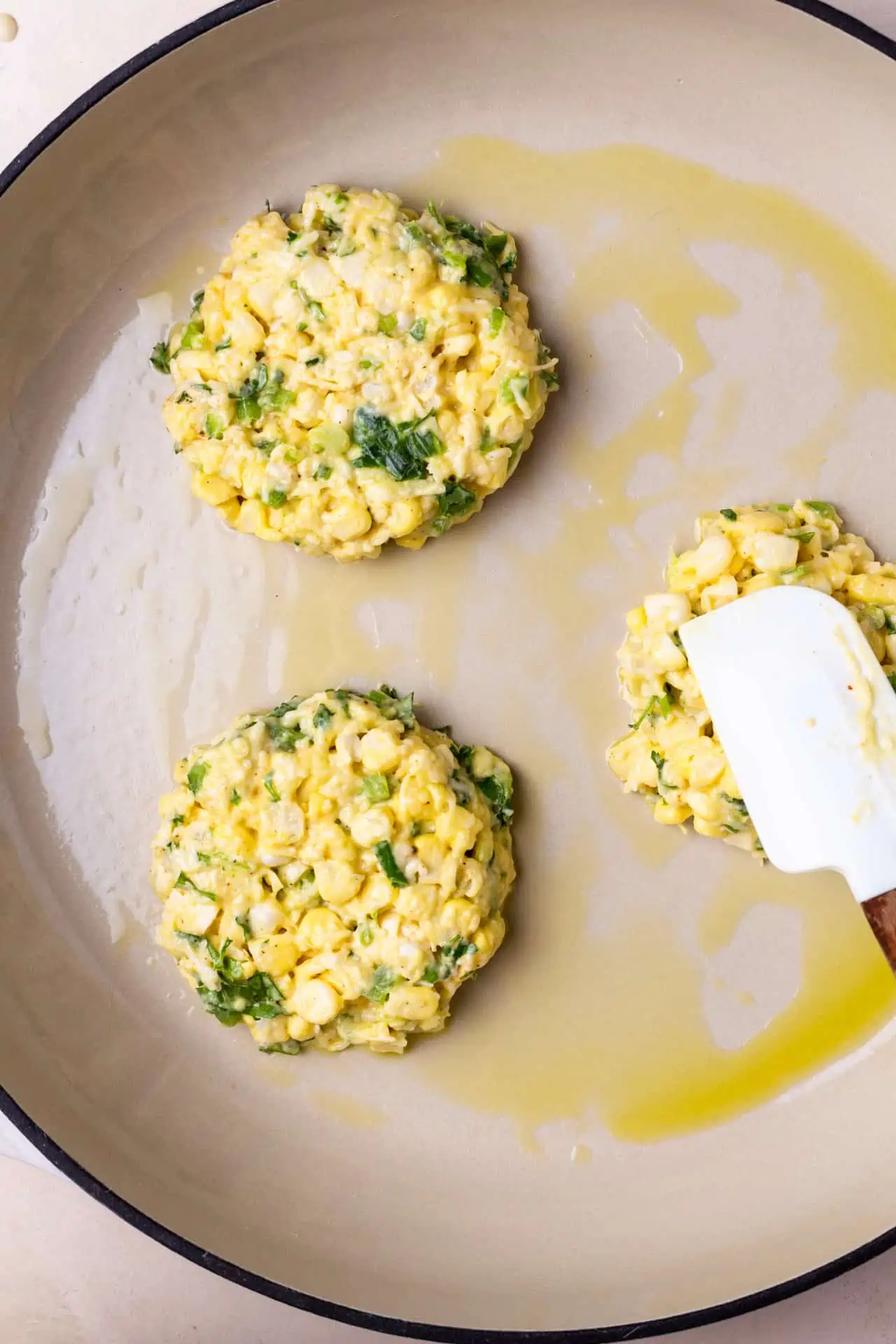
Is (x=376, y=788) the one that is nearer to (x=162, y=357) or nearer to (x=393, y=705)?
(x=393, y=705)

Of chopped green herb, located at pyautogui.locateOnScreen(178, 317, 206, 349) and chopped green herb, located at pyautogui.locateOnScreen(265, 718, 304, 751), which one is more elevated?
chopped green herb, located at pyautogui.locateOnScreen(178, 317, 206, 349)

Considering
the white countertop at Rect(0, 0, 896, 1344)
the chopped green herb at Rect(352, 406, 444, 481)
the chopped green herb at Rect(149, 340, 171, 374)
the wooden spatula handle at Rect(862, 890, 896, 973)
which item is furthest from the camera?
the white countertop at Rect(0, 0, 896, 1344)

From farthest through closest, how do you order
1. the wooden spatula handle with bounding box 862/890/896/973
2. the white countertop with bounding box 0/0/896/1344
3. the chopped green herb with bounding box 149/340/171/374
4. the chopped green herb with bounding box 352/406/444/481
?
1. the white countertop with bounding box 0/0/896/1344
2. the chopped green herb with bounding box 149/340/171/374
3. the chopped green herb with bounding box 352/406/444/481
4. the wooden spatula handle with bounding box 862/890/896/973

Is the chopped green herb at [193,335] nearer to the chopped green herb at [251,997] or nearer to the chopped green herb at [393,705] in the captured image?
the chopped green herb at [393,705]

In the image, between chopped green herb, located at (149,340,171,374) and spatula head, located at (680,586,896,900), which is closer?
spatula head, located at (680,586,896,900)

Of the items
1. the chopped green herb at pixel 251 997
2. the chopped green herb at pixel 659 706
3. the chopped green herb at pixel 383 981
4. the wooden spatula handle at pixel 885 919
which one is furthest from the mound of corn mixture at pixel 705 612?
the chopped green herb at pixel 251 997

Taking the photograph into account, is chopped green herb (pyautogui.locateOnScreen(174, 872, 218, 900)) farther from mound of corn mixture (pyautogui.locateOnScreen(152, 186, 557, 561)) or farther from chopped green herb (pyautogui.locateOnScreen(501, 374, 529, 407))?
chopped green herb (pyautogui.locateOnScreen(501, 374, 529, 407))

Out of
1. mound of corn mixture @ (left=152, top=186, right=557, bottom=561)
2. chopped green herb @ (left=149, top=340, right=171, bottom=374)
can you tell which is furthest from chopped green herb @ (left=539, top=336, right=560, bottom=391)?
chopped green herb @ (left=149, top=340, right=171, bottom=374)
